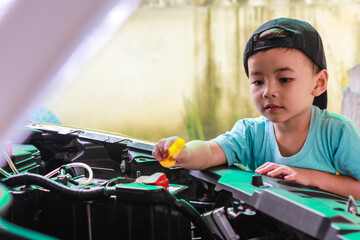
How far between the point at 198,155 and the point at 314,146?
0.35 m

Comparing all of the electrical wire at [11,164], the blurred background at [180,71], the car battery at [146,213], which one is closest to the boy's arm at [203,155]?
the car battery at [146,213]

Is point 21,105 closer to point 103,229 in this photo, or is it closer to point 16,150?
point 16,150

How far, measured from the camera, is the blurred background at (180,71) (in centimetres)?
613

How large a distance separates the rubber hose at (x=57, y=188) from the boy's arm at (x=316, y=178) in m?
0.43

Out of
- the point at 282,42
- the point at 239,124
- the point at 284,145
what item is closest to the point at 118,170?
the point at 239,124

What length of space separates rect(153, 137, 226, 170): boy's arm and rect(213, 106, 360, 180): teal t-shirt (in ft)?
0.12

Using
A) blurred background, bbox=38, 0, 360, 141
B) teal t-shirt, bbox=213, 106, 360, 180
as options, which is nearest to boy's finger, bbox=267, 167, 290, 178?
teal t-shirt, bbox=213, 106, 360, 180

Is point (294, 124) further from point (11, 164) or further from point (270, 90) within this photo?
point (11, 164)

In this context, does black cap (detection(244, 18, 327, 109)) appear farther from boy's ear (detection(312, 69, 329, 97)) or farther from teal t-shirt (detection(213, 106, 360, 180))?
teal t-shirt (detection(213, 106, 360, 180))

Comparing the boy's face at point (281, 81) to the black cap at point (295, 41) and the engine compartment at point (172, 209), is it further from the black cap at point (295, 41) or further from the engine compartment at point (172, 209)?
the engine compartment at point (172, 209)

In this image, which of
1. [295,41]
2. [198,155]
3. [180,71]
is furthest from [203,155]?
[180,71]

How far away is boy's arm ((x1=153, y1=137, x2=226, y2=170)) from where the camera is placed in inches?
40.9

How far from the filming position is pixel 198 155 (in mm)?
1060

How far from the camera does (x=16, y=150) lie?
1.19 m
